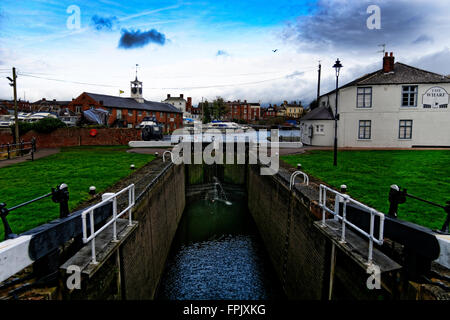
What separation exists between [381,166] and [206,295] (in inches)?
464

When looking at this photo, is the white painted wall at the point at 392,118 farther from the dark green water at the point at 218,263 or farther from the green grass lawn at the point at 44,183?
the green grass lawn at the point at 44,183

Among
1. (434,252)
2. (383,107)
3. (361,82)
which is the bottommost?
(434,252)

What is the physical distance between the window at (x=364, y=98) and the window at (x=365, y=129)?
1.49 m

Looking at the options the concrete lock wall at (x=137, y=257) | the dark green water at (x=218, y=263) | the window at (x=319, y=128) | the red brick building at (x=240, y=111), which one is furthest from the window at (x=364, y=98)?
the red brick building at (x=240, y=111)

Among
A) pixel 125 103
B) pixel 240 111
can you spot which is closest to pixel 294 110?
pixel 240 111

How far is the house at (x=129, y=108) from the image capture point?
157ft

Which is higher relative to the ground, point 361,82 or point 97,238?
point 361,82

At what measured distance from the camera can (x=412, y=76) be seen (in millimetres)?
24484

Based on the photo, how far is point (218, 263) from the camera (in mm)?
10844

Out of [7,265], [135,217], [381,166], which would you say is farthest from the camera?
[381,166]
